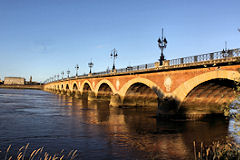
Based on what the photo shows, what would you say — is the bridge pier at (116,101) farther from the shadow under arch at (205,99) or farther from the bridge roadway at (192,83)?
the shadow under arch at (205,99)

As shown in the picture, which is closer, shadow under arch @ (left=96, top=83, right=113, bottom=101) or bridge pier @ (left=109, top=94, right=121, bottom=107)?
bridge pier @ (left=109, top=94, right=121, bottom=107)

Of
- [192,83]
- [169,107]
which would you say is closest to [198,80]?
[192,83]

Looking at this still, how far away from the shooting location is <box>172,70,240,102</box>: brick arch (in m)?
16.2

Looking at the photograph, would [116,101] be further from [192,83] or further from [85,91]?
[85,91]

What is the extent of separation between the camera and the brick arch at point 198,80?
16.2 metres

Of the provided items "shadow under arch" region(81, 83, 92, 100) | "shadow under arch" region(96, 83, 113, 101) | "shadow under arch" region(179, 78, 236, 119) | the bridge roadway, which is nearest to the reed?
the bridge roadway

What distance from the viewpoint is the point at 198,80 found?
18.6 metres

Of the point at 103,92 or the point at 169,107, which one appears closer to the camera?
the point at 169,107

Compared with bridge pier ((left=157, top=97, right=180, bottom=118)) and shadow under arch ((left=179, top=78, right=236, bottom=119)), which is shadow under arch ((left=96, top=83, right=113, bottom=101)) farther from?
shadow under arch ((left=179, top=78, right=236, bottom=119))

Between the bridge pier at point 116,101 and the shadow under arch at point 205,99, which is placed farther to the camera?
the bridge pier at point 116,101

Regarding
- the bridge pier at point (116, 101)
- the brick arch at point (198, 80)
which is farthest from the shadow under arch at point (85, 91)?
the brick arch at point (198, 80)

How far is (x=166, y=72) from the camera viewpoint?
75.8 ft

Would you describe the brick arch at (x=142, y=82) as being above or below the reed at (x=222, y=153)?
above

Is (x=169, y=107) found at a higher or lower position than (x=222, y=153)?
higher
